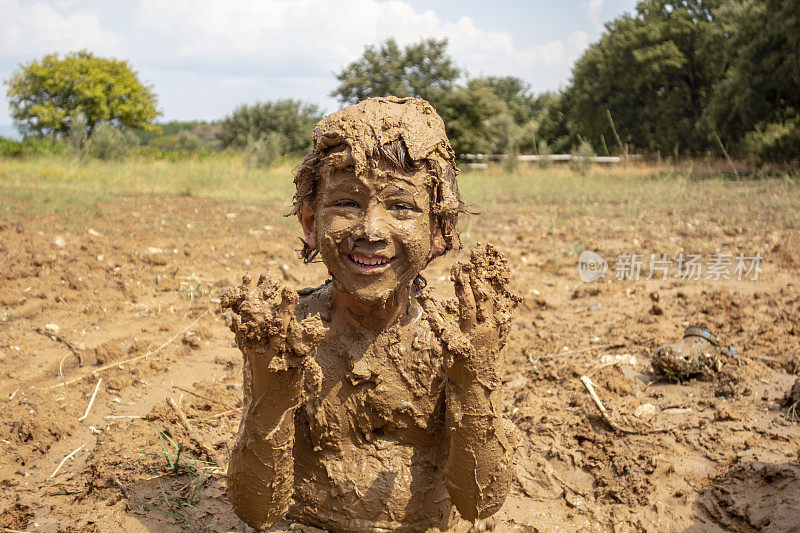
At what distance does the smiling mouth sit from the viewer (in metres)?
2.31

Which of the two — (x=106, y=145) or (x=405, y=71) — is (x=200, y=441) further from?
(x=405, y=71)

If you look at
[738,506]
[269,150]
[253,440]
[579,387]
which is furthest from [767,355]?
[269,150]

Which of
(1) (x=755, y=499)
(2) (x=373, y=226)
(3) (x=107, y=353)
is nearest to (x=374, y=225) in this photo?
(2) (x=373, y=226)

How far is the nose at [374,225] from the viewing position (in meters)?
2.24

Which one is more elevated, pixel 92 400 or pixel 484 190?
pixel 484 190

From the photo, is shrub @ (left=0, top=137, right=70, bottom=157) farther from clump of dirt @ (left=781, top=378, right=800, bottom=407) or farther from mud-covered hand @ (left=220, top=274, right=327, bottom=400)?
clump of dirt @ (left=781, top=378, right=800, bottom=407)

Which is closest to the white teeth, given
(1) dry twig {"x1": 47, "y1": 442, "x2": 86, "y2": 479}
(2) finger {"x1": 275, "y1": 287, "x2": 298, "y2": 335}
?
(2) finger {"x1": 275, "y1": 287, "x2": 298, "y2": 335}

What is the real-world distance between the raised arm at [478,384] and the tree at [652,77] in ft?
87.9

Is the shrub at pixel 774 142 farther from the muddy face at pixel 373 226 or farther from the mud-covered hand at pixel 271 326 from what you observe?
the mud-covered hand at pixel 271 326

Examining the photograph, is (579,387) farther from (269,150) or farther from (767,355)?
(269,150)

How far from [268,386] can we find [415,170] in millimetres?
919

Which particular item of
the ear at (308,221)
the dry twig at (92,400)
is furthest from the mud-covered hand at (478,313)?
the dry twig at (92,400)

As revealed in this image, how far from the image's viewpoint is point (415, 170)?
235 centimetres

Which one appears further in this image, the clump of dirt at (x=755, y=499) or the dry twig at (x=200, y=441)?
the dry twig at (x=200, y=441)
